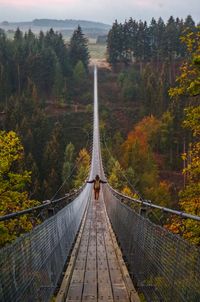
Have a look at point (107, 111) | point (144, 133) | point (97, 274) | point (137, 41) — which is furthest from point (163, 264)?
point (137, 41)

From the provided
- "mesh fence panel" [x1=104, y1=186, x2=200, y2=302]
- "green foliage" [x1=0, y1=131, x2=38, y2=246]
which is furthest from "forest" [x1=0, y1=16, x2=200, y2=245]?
"mesh fence panel" [x1=104, y1=186, x2=200, y2=302]

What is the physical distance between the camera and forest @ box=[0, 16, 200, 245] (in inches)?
2739

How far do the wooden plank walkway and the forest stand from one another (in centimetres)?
3750

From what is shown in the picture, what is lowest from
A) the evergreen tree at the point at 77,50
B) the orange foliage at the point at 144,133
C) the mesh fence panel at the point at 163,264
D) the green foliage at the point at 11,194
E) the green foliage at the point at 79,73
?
the orange foliage at the point at 144,133

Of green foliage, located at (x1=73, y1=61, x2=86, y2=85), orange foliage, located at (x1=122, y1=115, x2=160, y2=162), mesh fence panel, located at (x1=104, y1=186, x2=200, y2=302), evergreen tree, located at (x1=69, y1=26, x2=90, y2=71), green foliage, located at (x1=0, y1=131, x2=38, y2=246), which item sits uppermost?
evergreen tree, located at (x1=69, y1=26, x2=90, y2=71)

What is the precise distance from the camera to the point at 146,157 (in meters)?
76.4

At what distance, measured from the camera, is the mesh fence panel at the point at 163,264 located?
420cm

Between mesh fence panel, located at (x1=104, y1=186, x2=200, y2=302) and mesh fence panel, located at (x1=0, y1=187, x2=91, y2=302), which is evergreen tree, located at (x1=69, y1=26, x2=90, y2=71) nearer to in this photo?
mesh fence panel, located at (x1=104, y1=186, x2=200, y2=302)

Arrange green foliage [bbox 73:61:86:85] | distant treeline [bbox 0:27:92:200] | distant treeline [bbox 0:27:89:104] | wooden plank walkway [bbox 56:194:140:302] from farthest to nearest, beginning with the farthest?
green foliage [bbox 73:61:86:85] < distant treeline [bbox 0:27:89:104] < distant treeline [bbox 0:27:92:200] < wooden plank walkway [bbox 56:194:140:302]

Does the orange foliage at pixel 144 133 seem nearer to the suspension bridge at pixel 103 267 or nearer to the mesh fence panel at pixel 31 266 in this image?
the suspension bridge at pixel 103 267

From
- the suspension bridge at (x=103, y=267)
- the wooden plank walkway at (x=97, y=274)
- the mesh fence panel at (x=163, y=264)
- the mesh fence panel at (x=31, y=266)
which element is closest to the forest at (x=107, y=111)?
the wooden plank walkway at (x=97, y=274)

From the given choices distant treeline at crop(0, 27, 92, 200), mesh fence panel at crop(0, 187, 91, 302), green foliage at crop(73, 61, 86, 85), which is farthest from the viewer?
green foliage at crop(73, 61, 86, 85)

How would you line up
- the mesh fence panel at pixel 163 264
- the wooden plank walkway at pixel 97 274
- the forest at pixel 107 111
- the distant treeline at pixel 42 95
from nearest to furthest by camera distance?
the mesh fence panel at pixel 163 264 < the wooden plank walkway at pixel 97 274 < the forest at pixel 107 111 < the distant treeline at pixel 42 95

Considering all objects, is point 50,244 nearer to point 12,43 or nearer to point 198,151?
point 198,151
